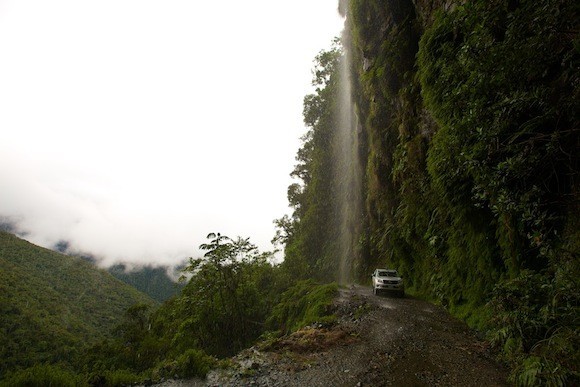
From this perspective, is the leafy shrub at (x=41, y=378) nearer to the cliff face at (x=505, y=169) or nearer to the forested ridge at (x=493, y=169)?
the forested ridge at (x=493, y=169)

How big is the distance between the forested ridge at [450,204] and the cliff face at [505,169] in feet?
0.11

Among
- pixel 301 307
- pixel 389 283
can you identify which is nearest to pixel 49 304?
pixel 301 307

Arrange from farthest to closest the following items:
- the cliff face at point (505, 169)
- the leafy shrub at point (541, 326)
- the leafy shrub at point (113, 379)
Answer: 1. the leafy shrub at point (113, 379)
2. the cliff face at point (505, 169)
3. the leafy shrub at point (541, 326)

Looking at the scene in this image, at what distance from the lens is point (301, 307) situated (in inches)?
688

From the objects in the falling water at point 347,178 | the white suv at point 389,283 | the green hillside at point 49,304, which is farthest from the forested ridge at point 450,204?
the green hillside at point 49,304

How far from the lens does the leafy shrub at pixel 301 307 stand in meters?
13.9

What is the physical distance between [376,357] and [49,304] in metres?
107

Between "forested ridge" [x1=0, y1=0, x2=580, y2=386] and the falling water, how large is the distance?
346mm

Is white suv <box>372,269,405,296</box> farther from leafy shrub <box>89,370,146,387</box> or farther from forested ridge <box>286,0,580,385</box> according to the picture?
leafy shrub <box>89,370,146,387</box>

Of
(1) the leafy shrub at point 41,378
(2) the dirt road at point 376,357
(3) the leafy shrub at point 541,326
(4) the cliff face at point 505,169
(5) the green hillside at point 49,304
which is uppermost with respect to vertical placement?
(4) the cliff face at point 505,169

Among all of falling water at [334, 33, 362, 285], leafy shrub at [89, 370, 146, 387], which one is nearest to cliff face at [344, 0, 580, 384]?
leafy shrub at [89, 370, 146, 387]

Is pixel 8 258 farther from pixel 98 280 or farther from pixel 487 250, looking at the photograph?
pixel 487 250

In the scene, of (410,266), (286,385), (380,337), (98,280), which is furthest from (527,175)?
(98,280)

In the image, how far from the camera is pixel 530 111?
6.34 meters
